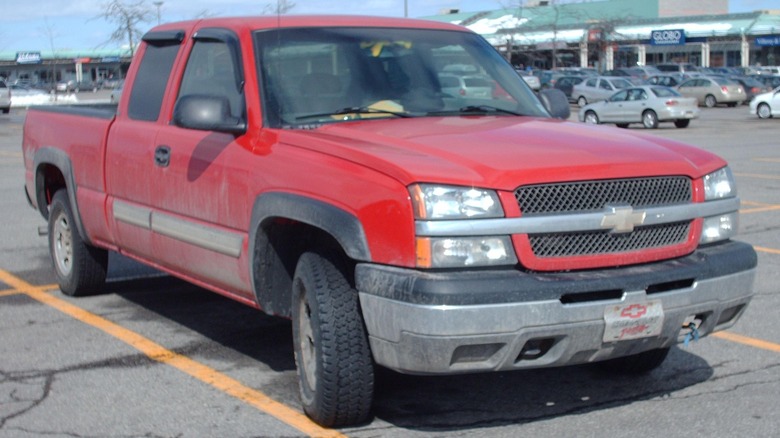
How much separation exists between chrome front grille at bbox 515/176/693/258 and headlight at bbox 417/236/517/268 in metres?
0.14

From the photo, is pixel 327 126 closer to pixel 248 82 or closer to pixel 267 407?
pixel 248 82

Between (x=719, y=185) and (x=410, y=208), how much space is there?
1.68 metres

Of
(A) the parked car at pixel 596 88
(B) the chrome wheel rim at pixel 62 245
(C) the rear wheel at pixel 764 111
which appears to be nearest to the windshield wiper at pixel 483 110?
(B) the chrome wheel rim at pixel 62 245

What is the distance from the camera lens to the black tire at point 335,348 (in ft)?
15.7

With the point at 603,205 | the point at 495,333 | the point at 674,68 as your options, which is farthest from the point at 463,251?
the point at 674,68

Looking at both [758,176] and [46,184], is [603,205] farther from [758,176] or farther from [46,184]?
[758,176]

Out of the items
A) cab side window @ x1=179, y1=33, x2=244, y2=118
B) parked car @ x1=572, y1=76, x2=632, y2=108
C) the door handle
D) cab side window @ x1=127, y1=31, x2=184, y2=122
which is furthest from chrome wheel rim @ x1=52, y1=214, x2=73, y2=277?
parked car @ x1=572, y1=76, x2=632, y2=108

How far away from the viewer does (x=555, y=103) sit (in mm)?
6734

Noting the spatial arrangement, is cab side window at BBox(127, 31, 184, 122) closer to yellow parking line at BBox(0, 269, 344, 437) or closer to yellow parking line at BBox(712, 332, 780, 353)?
yellow parking line at BBox(0, 269, 344, 437)

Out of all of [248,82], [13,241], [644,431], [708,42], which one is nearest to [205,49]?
[248,82]

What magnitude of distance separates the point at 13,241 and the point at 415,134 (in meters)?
6.91

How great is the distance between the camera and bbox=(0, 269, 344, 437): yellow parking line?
5.16 metres

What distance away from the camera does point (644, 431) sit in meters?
4.98

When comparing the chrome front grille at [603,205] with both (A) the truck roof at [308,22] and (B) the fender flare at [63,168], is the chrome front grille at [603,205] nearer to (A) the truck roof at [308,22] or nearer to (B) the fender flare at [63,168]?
(A) the truck roof at [308,22]
